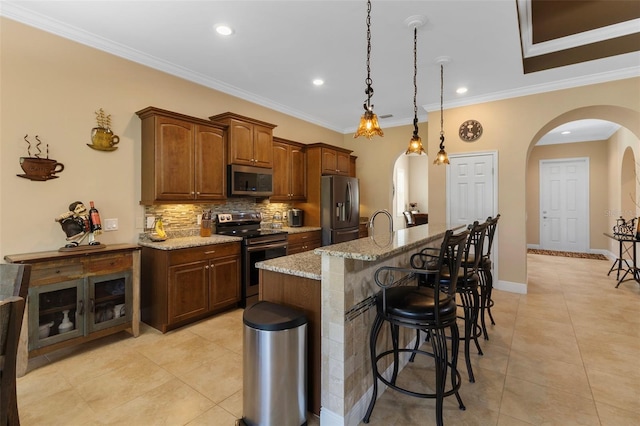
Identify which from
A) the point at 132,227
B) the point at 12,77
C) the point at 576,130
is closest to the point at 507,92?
the point at 576,130

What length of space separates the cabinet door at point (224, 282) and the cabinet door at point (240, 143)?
4.32ft

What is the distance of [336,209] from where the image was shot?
5.34m

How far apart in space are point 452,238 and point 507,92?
3901 mm

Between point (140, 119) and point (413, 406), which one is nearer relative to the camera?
point (413, 406)

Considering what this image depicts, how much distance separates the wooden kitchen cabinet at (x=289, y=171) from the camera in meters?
4.96

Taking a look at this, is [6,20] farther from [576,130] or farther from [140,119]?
[576,130]

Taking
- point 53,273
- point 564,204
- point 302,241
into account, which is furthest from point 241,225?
point 564,204

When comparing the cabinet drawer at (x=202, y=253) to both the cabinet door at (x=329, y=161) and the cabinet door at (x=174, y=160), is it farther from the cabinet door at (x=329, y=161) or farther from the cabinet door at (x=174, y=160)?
the cabinet door at (x=329, y=161)

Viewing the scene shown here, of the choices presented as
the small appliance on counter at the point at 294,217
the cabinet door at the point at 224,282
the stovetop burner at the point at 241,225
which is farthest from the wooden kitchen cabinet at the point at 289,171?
the cabinet door at the point at 224,282

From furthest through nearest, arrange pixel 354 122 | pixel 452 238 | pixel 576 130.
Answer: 1. pixel 576 130
2. pixel 354 122
3. pixel 452 238

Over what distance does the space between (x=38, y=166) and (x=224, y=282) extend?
2.05 metres

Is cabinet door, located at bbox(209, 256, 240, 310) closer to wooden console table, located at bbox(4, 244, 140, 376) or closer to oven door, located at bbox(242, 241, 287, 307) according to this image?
oven door, located at bbox(242, 241, 287, 307)

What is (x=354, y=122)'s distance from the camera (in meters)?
6.29

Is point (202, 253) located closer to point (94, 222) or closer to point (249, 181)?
point (94, 222)
